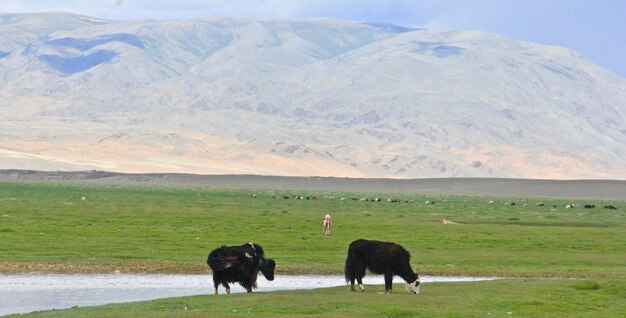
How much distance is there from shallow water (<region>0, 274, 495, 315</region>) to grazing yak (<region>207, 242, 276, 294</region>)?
2213mm

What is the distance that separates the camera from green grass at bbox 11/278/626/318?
25016mm

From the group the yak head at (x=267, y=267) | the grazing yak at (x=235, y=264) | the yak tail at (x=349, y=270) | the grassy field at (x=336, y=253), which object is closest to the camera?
the grassy field at (x=336, y=253)

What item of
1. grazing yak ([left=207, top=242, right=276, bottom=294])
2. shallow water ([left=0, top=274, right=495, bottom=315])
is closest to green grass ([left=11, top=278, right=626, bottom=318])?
grazing yak ([left=207, top=242, right=276, bottom=294])

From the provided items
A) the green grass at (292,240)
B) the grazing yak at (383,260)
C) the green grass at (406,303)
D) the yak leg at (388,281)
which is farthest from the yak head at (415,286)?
the green grass at (292,240)

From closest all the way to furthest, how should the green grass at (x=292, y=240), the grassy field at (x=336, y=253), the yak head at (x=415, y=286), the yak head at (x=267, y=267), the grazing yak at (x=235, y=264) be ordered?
the grassy field at (x=336, y=253)
the yak head at (x=415, y=286)
the grazing yak at (x=235, y=264)
the yak head at (x=267, y=267)
the green grass at (x=292, y=240)

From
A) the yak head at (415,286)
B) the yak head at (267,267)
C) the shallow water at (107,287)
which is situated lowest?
the shallow water at (107,287)

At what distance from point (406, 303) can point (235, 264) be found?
4.78 metres

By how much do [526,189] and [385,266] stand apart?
16205 cm

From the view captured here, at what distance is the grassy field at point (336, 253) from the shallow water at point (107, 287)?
186cm

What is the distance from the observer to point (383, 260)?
94.0 ft

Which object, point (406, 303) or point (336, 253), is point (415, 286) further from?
point (336, 253)

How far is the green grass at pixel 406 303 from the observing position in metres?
25.0

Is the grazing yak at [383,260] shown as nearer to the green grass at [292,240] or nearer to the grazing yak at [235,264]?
the grazing yak at [235,264]

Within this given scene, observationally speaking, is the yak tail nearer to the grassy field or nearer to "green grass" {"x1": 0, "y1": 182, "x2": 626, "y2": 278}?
the grassy field
